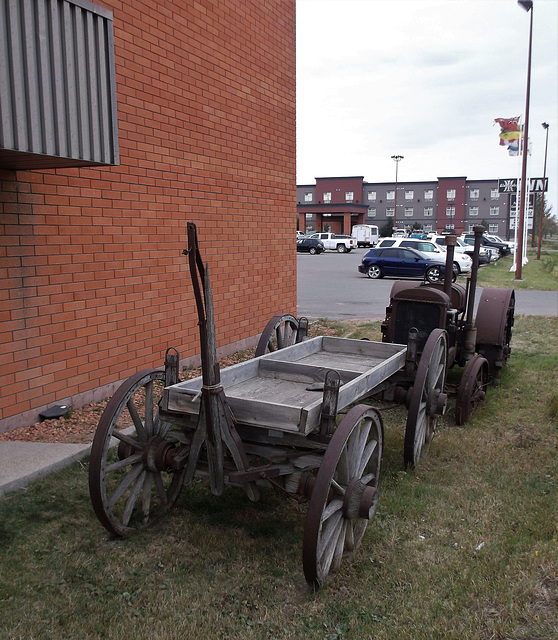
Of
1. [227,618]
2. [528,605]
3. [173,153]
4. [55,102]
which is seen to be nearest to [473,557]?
[528,605]

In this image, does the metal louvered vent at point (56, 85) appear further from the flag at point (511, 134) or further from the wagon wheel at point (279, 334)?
the flag at point (511, 134)

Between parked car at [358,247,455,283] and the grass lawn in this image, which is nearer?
the grass lawn

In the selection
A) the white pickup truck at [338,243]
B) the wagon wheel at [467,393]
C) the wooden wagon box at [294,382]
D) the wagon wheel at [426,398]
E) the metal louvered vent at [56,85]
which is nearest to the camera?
the wooden wagon box at [294,382]

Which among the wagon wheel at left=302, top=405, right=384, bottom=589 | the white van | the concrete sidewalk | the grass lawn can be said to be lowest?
the grass lawn

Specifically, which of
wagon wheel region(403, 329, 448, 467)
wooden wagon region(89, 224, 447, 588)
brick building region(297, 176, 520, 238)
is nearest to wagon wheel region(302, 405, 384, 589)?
wooden wagon region(89, 224, 447, 588)

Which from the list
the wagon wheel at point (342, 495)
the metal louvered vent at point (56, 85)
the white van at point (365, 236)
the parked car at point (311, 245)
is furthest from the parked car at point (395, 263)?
the white van at point (365, 236)

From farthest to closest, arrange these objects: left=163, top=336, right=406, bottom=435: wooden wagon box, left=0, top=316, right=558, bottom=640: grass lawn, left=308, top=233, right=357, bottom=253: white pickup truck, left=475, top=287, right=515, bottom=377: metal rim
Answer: left=308, top=233, right=357, bottom=253: white pickup truck < left=475, top=287, right=515, bottom=377: metal rim < left=163, top=336, right=406, bottom=435: wooden wagon box < left=0, top=316, right=558, bottom=640: grass lawn

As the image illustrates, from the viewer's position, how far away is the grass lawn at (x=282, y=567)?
2.89 meters

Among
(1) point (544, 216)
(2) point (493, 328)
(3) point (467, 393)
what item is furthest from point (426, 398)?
(1) point (544, 216)

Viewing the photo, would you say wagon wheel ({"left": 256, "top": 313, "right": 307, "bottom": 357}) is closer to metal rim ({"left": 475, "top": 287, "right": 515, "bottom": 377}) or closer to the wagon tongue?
the wagon tongue

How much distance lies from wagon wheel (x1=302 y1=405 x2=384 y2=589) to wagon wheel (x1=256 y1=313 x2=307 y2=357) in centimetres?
196

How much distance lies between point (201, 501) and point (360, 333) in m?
7.03

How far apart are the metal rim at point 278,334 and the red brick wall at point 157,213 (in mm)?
1698

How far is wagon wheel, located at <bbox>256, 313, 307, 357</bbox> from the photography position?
216 inches
